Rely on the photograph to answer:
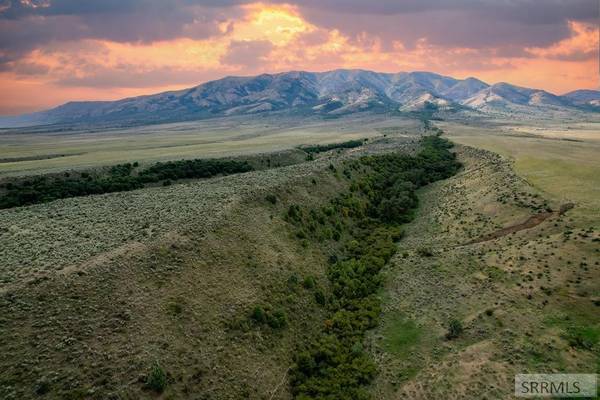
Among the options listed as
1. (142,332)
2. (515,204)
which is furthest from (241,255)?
(515,204)

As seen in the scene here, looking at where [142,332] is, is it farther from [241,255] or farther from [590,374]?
[590,374]

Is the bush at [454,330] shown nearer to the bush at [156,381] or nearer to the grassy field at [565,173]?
the bush at [156,381]

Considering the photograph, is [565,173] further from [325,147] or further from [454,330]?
[325,147]

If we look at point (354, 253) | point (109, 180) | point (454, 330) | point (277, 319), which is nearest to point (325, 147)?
point (109, 180)

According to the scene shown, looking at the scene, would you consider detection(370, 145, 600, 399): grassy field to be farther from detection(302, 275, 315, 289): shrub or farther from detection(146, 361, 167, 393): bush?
Answer: detection(146, 361, 167, 393): bush

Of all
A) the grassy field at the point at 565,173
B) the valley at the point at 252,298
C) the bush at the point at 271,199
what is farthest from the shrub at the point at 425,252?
the bush at the point at 271,199

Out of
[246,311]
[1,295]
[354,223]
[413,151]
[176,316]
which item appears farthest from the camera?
[413,151]

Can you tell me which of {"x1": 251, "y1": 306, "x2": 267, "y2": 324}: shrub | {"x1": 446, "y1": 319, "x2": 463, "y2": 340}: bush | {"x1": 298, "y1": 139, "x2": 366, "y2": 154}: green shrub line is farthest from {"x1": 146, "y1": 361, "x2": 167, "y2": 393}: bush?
{"x1": 298, "y1": 139, "x2": 366, "y2": 154}: green shrub line
